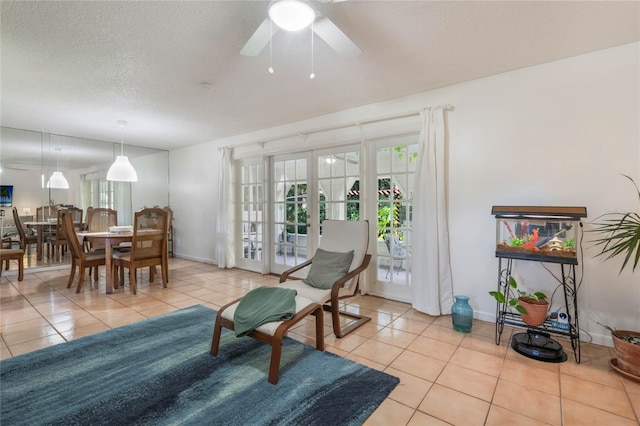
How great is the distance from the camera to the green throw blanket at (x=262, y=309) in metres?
2.01

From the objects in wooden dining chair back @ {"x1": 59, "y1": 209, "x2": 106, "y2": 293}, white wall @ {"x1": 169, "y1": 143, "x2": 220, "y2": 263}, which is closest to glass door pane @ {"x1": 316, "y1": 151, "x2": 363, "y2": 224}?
white wall @ {"x1": 169, "y1": 143, "x2": 220, "y2": 263}

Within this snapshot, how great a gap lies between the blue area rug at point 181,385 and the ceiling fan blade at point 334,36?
→ 7.13 feet

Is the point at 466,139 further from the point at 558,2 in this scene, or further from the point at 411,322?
the point at 411,322

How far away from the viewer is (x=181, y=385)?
1850 millimetres

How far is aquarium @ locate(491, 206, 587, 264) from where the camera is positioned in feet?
7.40

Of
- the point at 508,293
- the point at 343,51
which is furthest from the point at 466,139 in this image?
the point at 343,51

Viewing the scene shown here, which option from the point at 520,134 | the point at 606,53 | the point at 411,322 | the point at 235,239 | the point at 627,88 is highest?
the point at 606,53

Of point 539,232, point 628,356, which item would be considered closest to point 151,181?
point 539,232

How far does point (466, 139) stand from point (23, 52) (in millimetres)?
4034

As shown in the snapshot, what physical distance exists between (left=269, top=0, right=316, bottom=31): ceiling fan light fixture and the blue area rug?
7.05ft

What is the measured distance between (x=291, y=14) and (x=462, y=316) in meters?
2.70

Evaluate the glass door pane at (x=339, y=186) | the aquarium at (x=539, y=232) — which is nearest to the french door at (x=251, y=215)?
the glass door pane at (x=339, y=186)

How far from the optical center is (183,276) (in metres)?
4.73

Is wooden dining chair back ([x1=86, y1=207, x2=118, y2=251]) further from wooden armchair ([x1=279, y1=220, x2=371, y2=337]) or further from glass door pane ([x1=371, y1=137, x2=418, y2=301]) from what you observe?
glass door pane ([x1=371, y1=137, x2=418, y2=301])
